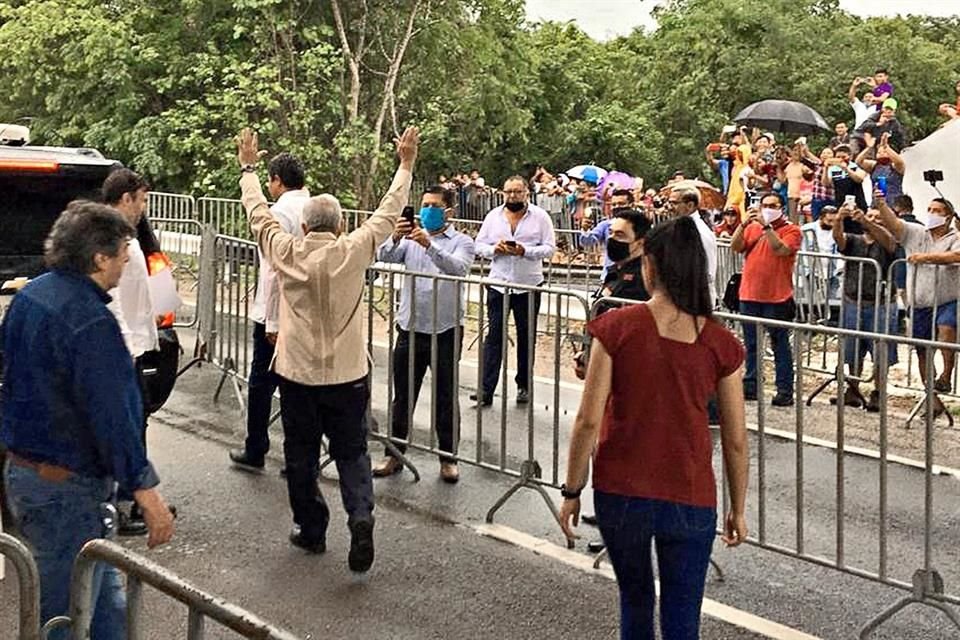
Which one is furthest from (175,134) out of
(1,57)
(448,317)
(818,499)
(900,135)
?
Result: (818,499)

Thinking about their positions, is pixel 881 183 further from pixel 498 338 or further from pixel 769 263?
pixel 498 338

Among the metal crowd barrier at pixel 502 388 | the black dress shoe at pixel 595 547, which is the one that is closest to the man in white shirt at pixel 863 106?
the metal crowd barrier at pixel 502 388

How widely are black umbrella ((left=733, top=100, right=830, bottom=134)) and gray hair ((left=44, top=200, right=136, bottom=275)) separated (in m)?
15.7

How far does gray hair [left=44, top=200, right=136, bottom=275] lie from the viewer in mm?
4328

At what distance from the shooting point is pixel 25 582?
3523 millimetres

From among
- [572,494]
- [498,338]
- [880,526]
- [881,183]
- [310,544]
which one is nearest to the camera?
[572,494]

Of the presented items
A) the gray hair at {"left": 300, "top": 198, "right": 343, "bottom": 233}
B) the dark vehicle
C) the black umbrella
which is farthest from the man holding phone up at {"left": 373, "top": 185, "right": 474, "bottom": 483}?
the black umbrella

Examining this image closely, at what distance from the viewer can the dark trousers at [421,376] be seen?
26.6 feet

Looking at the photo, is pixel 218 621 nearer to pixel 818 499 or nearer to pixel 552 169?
pixel 818 499

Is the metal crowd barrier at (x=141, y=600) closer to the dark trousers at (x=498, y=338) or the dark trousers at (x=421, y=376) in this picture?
the dark trousers at (x=421, y=376)

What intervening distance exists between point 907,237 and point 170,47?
15.5 meters

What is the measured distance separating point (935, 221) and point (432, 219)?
200 inches

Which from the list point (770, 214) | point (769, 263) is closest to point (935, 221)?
point (770, 214)

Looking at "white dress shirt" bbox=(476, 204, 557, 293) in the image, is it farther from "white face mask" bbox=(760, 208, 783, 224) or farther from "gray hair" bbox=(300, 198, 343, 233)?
"gray hair" bbox=(300, 198, 343, 233)
